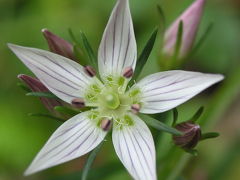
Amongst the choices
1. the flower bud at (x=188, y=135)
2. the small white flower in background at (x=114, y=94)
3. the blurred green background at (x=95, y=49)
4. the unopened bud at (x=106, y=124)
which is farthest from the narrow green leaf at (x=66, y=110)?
the blurred green background at (x=95, y=49)

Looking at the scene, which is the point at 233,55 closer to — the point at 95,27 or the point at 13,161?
the point at 95,27

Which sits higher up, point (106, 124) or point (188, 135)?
point (106, 124)

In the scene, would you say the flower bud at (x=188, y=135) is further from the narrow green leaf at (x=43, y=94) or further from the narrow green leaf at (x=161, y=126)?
the narrow green leaf at (x=43, y=94)

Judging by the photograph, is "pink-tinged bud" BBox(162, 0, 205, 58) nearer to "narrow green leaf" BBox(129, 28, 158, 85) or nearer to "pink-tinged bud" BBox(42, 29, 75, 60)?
"narrow green leaf" BBox(129, 28, 158, 85)

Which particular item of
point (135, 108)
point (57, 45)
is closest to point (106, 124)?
point (135, 108)

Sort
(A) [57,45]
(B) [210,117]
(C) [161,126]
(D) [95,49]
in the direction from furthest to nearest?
(D) [95,49], (B) [210,117], (A) [57,45], (C) [161,126]

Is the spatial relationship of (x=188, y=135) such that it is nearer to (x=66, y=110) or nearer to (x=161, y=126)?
(x=161, y=126)

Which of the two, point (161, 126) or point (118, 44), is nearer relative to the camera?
point (161, 126)

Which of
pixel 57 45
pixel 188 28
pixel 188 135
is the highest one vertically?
pixel 57 45
